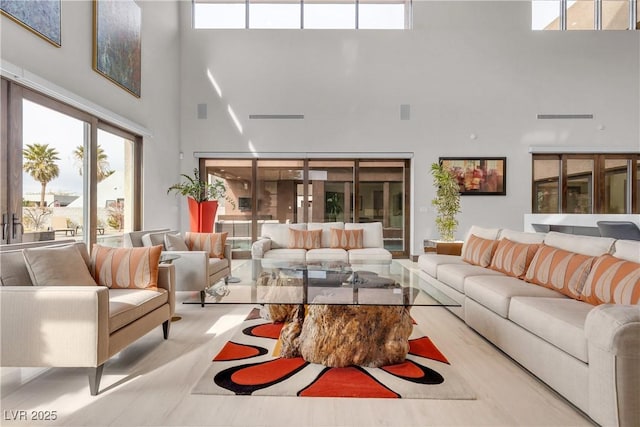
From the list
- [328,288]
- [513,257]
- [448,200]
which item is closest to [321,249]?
[448,200]

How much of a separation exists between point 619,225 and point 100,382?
5540 millimetres

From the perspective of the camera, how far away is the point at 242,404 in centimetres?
195

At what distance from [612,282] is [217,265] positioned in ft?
12.7

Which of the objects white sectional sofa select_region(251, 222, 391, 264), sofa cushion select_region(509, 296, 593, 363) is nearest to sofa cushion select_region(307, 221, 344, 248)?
white sectional sofa select_region(251, 222, 391, 264)

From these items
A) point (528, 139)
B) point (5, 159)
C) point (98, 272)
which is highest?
point (528, 139)

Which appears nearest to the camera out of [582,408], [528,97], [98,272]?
[582,408]

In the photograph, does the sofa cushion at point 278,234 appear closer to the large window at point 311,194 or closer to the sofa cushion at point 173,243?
the sofa cushion at point 173,243

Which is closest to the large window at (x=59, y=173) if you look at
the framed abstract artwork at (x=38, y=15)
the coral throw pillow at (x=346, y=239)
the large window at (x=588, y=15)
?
the framed abstract artwork at (x=38, y=15)

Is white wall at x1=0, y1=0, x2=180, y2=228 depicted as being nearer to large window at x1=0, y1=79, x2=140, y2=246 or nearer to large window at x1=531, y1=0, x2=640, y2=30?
large window at x1=0, y1=79, x2=140, y2=246

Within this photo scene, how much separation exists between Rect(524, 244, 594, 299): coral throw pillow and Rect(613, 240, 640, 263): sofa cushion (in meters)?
0.17

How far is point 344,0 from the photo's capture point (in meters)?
7.49

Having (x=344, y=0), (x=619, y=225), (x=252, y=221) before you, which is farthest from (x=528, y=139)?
(x=252, y=221)

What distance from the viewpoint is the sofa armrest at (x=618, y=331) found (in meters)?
1.56

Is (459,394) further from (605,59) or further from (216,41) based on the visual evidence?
(605,59)
